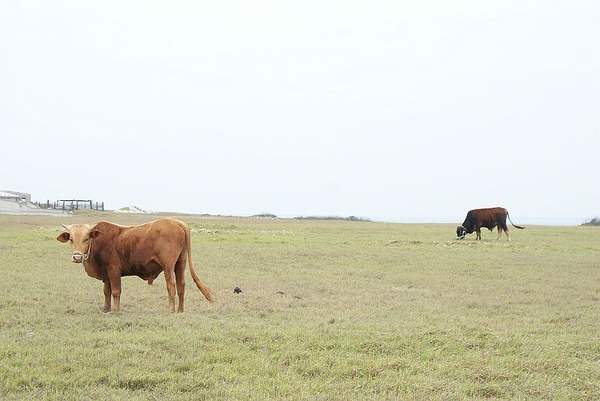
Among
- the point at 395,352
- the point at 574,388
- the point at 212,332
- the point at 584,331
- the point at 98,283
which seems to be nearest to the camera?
the point at 574,388

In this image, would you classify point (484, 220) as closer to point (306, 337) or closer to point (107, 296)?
point (107, 296)

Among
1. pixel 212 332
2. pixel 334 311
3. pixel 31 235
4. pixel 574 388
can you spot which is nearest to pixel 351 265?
pixel 334 311

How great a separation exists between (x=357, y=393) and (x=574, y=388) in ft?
7.77

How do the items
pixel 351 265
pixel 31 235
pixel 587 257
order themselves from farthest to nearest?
pixel 31 235 < pixel 587 257 < pixel 351 265

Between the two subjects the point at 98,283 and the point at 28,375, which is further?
the point at 98,283

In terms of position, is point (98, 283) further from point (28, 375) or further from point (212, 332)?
point (28, 375)

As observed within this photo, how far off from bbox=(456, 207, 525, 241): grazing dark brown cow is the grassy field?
1561 cm

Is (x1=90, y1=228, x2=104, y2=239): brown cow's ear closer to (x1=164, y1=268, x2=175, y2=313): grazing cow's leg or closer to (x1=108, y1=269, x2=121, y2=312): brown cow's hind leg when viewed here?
(x1=108, y1=269, x2=121, y2=312): brown cow's hind leg

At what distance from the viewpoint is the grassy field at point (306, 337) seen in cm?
562

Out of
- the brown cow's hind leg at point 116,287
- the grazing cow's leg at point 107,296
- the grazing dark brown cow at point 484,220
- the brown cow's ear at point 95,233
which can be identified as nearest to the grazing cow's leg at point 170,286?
the brown cow's hind leg at point 116,287

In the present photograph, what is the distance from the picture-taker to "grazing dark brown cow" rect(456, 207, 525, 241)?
30.9m

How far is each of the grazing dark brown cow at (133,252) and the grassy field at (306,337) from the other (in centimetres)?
55

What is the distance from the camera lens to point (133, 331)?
782cm

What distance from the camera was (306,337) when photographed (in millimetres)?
7488
